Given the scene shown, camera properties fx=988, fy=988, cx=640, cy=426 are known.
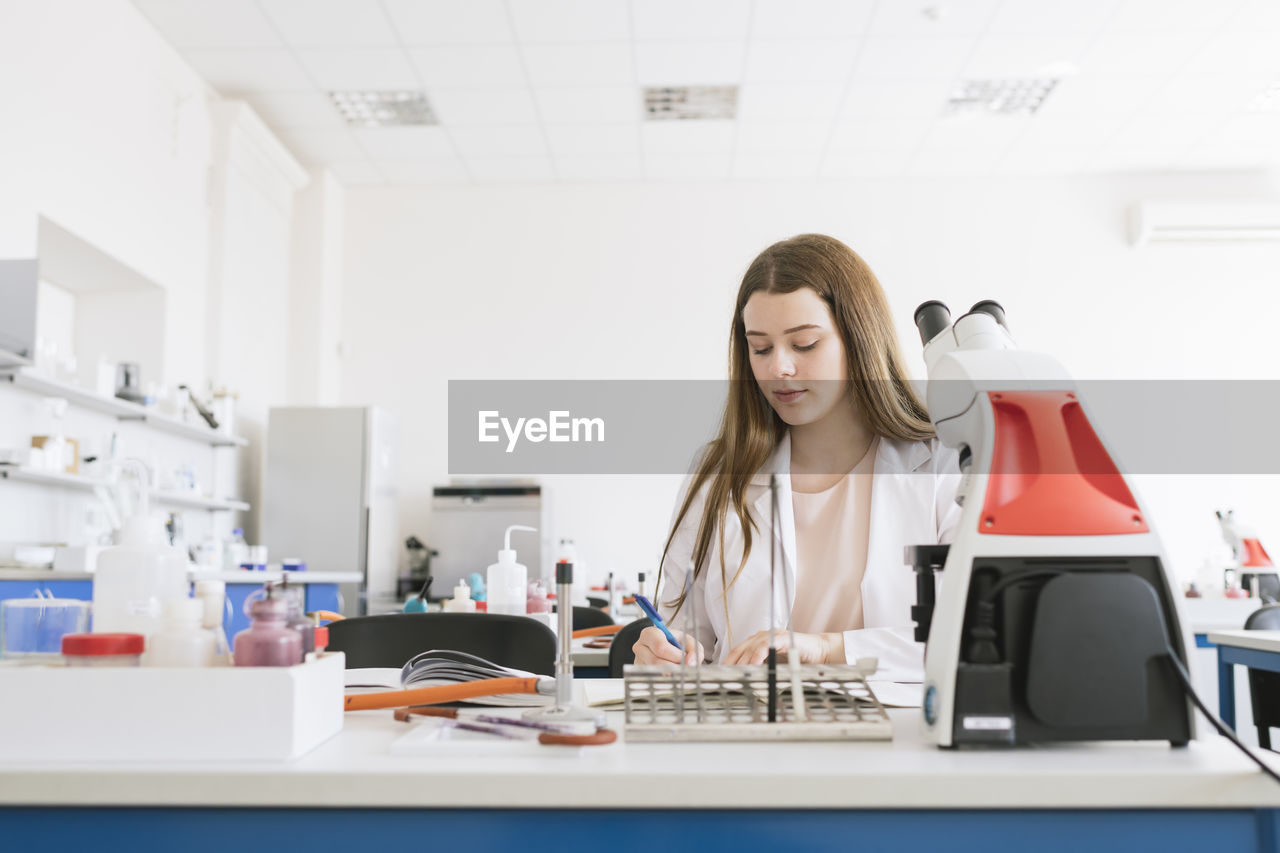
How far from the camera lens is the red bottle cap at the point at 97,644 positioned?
77 centimetres

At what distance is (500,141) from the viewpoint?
5637mm

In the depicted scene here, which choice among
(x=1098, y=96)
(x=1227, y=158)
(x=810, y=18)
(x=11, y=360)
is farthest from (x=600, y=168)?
(x=1227, y=158)

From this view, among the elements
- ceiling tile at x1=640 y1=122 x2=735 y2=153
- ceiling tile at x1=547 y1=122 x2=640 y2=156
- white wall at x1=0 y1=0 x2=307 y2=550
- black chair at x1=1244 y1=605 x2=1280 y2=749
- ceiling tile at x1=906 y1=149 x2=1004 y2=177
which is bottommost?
black chair at x1=1244 y1=605 x2=1280 y2=749

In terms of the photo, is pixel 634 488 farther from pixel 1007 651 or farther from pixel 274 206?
pixel 1007 651

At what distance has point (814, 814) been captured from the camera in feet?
2.26

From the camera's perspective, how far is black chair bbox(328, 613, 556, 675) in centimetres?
170

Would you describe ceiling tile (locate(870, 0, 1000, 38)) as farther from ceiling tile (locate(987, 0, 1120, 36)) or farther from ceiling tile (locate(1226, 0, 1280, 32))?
ceiling tile (locate(1226, 0, 1280, 32))

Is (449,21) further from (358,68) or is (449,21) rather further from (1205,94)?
(1205,94)

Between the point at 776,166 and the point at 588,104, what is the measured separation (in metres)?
1.39

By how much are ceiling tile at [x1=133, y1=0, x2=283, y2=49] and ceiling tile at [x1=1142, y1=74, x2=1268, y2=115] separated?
4.41 meters

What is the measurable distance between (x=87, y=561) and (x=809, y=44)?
3.69 meters

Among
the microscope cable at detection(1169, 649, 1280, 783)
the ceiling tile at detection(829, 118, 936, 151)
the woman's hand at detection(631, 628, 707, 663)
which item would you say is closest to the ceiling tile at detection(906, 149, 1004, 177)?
the ceiling tile at detection(829, 118, 936, 151)

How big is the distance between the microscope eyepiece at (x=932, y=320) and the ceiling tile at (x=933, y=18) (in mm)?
3703

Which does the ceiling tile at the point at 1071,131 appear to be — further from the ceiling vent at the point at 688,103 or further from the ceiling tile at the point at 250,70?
the ceiling tile at the point at 250,70
